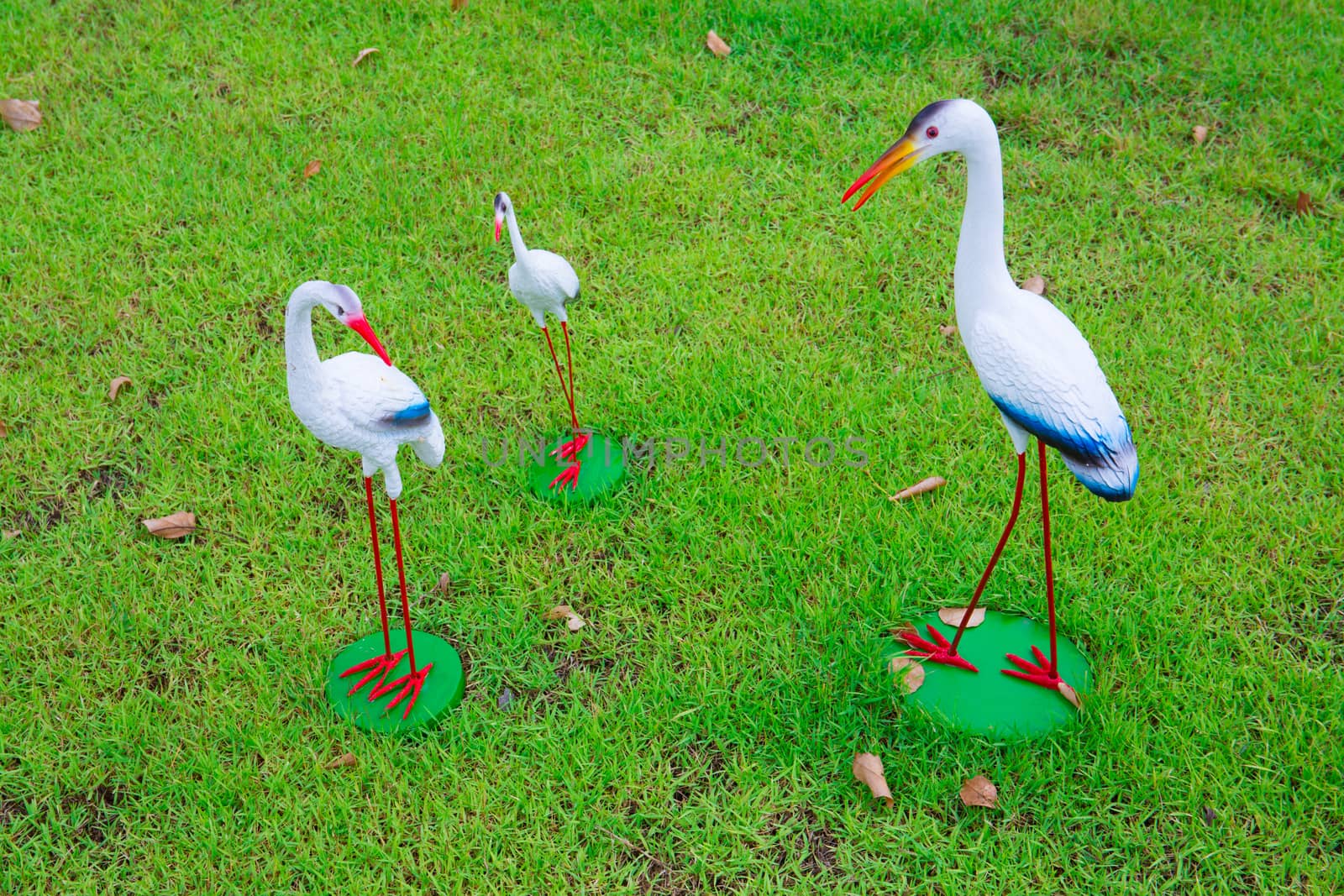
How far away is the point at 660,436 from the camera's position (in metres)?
3.56

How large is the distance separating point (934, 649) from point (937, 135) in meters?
1.41

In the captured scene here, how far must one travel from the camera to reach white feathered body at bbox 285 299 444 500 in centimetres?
233

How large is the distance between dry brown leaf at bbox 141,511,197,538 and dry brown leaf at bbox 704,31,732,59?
10.7ft

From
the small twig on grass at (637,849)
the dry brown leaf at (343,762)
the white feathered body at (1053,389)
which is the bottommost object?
the dry brown leaf at (343,762)

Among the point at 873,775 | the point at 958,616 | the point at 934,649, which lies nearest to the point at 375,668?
the point at 873,775

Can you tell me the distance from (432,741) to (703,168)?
2.79 meters

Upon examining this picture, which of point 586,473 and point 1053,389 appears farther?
point 586,473

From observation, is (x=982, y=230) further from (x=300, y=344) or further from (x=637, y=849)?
(x=637, y=849)

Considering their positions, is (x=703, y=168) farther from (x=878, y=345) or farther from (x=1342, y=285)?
(x=1342, y=285)

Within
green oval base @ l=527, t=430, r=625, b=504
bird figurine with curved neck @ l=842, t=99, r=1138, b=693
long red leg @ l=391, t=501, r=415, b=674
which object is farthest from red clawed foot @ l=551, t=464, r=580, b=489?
bird figurine with curved neck @ l=842, t=99, r=1138, b=693

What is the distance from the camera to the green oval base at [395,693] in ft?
9.18

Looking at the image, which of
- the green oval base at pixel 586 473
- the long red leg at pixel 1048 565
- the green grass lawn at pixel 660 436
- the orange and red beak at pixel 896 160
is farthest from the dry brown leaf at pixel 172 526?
the long red leg at pixel 1048 565

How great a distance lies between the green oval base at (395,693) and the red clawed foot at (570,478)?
64 cm

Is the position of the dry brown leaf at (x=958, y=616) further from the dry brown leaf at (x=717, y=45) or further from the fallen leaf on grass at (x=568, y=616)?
the dry brown leaf at (x=717, y=45)
